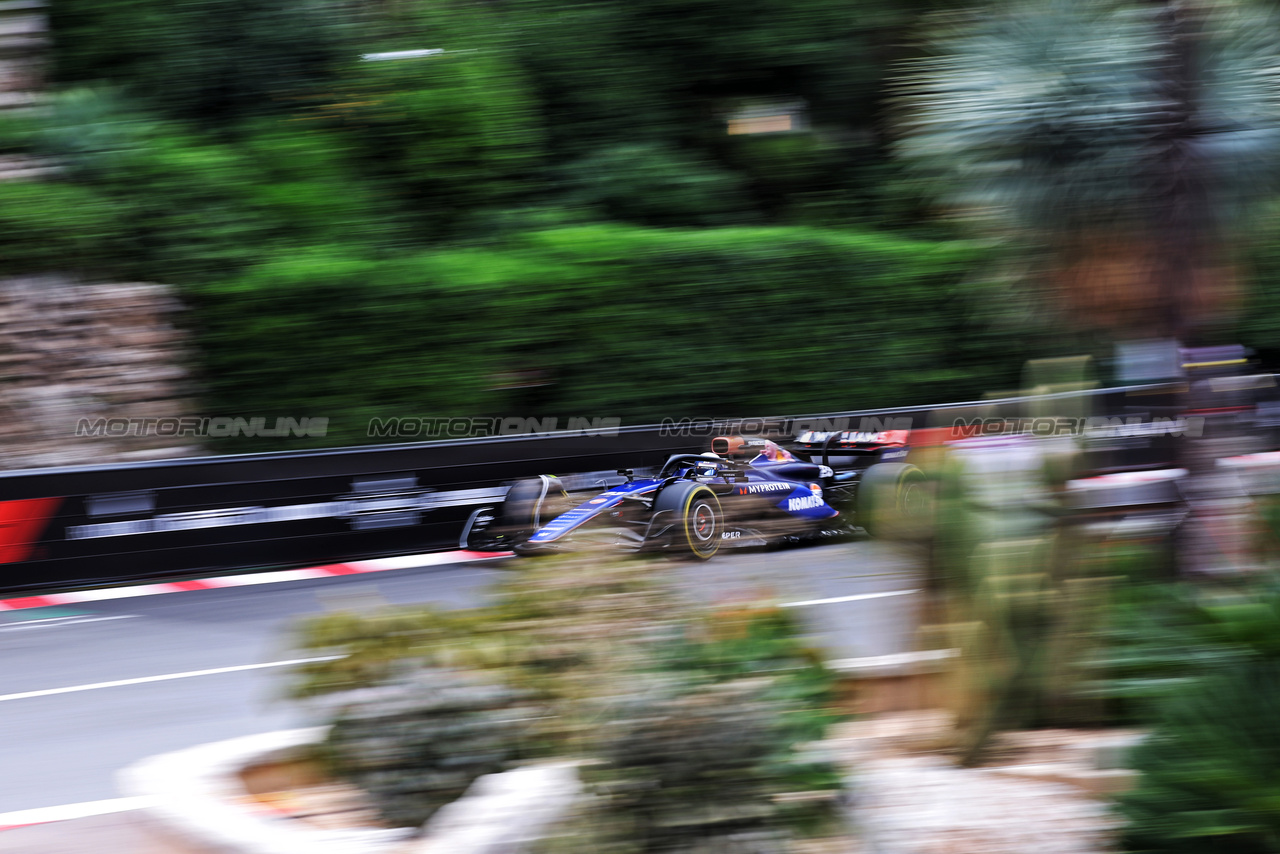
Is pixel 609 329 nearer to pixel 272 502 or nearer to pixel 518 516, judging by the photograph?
pixel 518 516

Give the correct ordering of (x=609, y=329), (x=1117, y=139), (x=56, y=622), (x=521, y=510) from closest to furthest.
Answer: (x=1117, y=139) → (x=56, y=622) → (x=521, y=510) → (x=609, y=329)

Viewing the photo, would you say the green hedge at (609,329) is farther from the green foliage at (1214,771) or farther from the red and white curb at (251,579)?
the green foliage at (1214,771)

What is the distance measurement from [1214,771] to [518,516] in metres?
7.97

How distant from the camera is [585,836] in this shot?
3129 mm

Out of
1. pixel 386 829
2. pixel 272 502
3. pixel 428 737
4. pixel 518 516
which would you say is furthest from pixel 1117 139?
pixel 272 502

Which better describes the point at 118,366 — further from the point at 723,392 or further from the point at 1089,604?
the point at 1089,604

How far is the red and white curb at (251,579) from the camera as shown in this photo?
32.8 ft

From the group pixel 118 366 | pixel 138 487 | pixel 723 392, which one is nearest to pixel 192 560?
pixel 138 487

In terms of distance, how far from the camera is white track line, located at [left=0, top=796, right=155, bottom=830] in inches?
199

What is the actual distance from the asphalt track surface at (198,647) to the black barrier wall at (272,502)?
1.78ft

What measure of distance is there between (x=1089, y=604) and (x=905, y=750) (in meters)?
0.82

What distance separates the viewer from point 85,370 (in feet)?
42.2

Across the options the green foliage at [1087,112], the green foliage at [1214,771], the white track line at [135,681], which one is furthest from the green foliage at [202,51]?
the green foliage at [1214,771]

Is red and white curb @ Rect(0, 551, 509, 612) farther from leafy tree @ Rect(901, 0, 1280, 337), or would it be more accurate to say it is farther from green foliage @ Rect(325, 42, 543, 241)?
green foliage @ Rect(325, 42, 543, 241)
